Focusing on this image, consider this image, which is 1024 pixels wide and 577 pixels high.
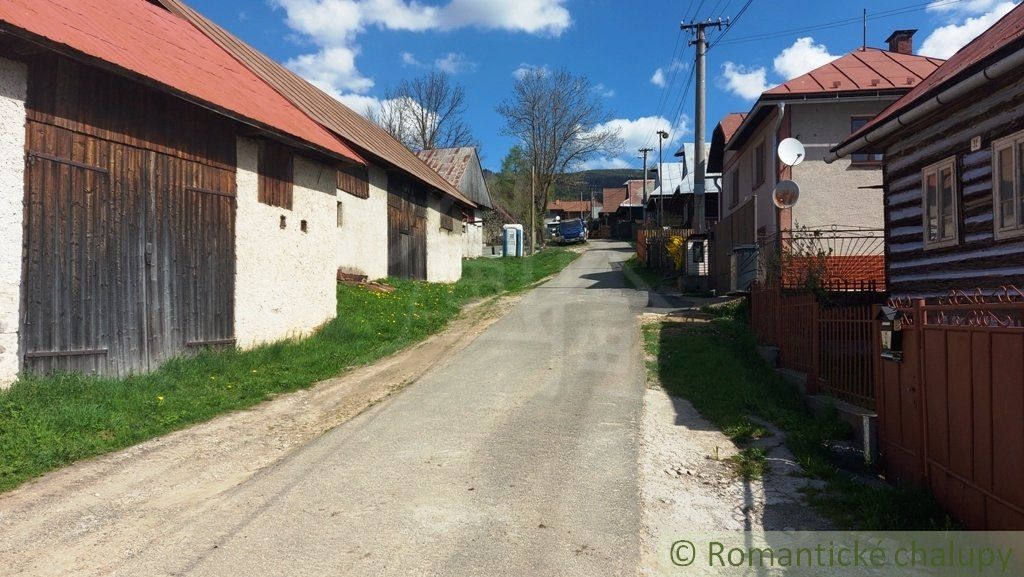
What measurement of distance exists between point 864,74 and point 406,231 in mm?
14109

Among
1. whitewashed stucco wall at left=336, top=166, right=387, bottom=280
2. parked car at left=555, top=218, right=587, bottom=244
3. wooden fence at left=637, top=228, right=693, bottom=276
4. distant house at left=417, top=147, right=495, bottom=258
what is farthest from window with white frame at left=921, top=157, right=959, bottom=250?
Result: parked car at left=555, top=218, right=587, bottom=244

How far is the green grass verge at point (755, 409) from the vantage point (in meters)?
5.13

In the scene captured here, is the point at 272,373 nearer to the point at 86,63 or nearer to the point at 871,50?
the point at 86,63

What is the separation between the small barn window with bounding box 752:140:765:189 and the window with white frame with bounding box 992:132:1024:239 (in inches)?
422

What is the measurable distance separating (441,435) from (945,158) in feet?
24.6

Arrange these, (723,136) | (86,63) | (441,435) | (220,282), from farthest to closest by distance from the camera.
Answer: (723,136) < (220,282) < (86,63) < (441,435)

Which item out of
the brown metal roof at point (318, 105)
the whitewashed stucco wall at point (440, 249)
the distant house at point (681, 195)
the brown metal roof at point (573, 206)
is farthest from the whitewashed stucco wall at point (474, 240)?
the brown metal roof at point (573, 206)

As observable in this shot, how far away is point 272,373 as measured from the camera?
1048cm

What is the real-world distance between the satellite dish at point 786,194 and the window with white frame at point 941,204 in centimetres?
455

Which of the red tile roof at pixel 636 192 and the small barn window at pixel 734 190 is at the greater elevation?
the red tile roof at pixel 636 192

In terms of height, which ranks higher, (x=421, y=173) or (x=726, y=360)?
(x=421, y=173)

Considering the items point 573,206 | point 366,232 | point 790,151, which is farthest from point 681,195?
point 573,206

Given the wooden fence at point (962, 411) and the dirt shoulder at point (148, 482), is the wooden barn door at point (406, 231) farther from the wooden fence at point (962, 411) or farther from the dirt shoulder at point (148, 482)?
the wooden fence at point (962, 411)

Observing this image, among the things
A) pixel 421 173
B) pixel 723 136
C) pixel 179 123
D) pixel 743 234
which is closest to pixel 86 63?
pixel 179 123
